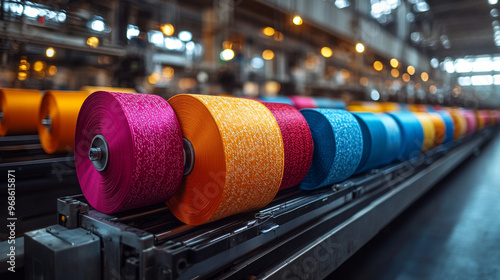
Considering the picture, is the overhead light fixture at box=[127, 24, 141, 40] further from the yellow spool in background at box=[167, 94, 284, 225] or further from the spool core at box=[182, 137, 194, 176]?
the spool core at box=[182, 137, 194, 176]

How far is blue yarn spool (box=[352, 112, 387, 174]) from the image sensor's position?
108 inches

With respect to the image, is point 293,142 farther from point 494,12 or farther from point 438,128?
point 494,12

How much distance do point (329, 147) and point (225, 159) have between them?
3.29ft

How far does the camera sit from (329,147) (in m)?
2.25

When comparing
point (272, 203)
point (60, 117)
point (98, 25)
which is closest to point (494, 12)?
point (98, 25)

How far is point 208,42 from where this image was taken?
12.1 m

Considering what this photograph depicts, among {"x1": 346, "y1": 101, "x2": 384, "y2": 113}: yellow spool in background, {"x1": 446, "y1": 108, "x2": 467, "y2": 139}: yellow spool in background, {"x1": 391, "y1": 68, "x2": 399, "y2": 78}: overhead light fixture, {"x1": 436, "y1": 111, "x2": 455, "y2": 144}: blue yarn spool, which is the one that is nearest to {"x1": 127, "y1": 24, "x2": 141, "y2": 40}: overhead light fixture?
{"x1": 346, "y1": 101, "x2": 384, "y2": 113}: yellow spool in background

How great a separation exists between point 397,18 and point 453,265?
1369cm

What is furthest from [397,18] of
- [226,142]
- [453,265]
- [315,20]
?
[226,142]

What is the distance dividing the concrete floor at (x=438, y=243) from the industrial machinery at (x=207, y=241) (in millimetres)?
335

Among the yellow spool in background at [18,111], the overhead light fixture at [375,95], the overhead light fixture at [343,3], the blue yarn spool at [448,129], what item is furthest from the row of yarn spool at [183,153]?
the overhead light fixture at [343,3]

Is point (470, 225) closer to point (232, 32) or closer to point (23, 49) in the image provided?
point (23, 49)

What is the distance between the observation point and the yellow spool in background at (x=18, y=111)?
12.2 ft

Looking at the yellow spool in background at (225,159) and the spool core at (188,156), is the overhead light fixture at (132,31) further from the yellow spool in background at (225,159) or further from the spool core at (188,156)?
the spool core at (188,156)
